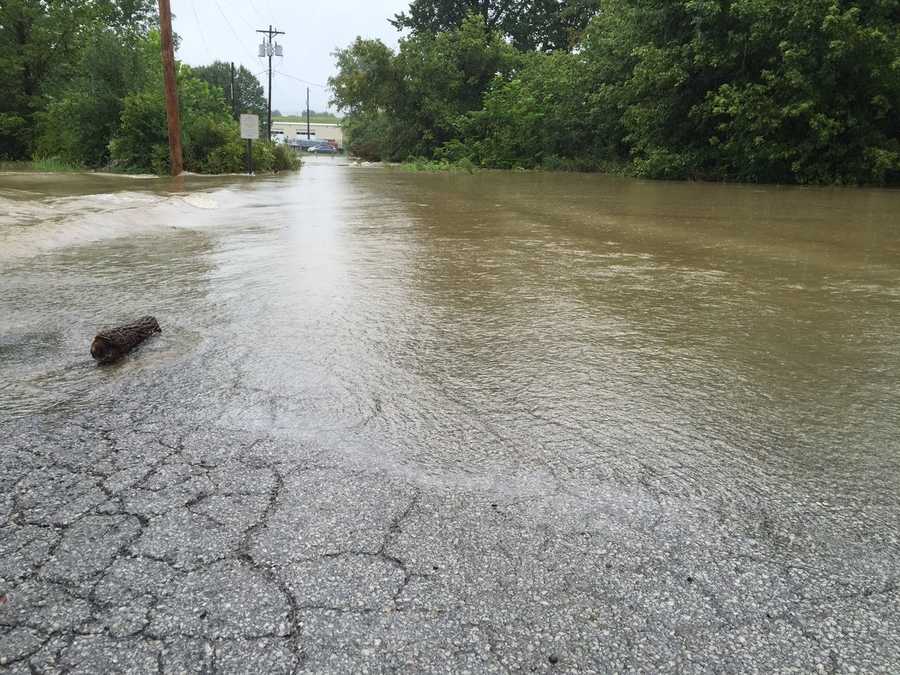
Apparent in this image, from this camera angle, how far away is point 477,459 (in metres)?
2.23

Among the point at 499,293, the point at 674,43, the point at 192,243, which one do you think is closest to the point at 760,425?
the point at 499,293

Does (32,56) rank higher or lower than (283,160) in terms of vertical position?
higher

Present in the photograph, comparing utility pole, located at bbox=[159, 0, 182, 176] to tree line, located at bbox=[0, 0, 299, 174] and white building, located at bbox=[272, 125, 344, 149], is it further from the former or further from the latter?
white building, located at bbox=[272, 125, 344, 149]

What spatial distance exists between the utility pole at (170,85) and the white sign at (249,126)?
5.78ft

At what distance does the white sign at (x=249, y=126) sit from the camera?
18469mm

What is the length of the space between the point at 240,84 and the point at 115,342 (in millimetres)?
90551

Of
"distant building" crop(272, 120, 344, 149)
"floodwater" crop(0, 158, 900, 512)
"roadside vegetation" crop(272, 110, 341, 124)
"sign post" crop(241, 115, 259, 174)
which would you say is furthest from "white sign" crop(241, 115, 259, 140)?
"roadside vegetation" crop(272, 110, 341, 124)

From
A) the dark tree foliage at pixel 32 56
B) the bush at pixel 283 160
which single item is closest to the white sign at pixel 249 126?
the bush at pixel 283 160

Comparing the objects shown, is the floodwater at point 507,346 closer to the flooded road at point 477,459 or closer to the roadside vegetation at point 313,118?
the flooded road at point 477,459

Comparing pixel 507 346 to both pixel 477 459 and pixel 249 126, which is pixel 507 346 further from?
pixel 249 126

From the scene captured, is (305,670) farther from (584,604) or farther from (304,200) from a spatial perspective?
(304,200)

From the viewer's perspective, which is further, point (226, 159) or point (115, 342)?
point (226, 159)

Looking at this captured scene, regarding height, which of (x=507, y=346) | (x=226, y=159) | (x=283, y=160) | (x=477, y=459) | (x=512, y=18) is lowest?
(x=477, y=459)

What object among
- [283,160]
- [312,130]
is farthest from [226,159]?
[312,130]
